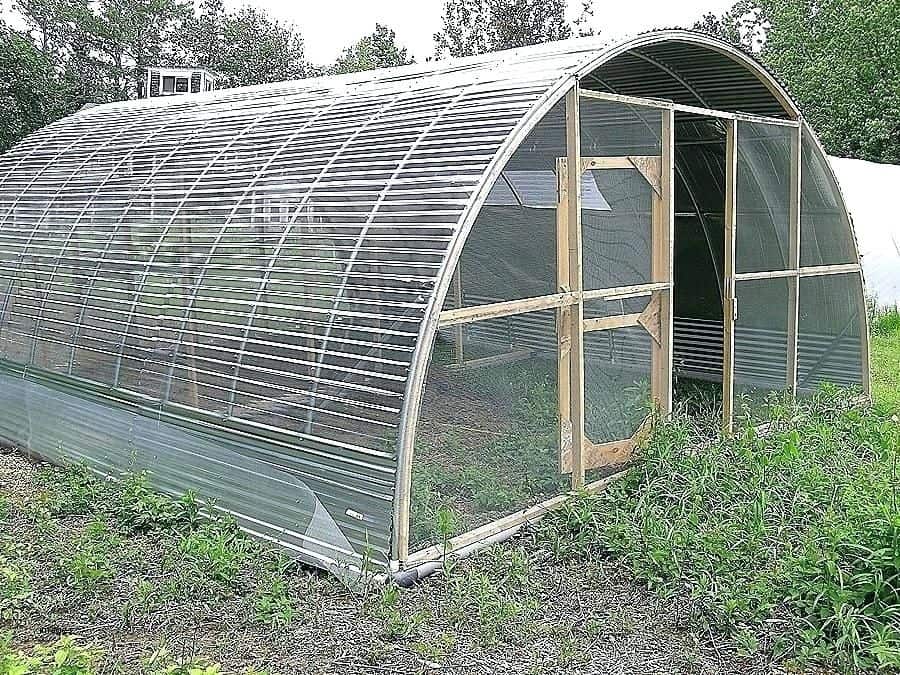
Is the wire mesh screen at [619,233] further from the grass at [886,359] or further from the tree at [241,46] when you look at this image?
the tree at [241,46]

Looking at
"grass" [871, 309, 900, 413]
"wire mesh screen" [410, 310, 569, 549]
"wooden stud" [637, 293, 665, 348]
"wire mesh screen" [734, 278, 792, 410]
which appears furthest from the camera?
"grass" [871, 309, 900, 413]

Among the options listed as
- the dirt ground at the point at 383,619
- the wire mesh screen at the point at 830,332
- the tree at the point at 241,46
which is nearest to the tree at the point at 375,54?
the tree at the point at 241,46

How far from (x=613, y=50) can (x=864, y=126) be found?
20.3 metres

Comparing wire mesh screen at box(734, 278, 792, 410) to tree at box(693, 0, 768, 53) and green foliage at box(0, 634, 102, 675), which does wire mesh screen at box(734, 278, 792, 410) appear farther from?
tree at box(693, 0, 768, 53)

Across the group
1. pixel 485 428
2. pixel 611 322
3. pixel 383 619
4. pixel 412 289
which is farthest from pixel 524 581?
pixel 611 322

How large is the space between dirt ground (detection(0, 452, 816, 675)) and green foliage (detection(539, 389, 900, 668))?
21 cm

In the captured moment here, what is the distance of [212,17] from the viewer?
34250 millimetres

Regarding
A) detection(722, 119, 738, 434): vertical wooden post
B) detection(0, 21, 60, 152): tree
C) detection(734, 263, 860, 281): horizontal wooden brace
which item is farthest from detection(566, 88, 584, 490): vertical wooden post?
detection(0, 21, 60, 152): tree

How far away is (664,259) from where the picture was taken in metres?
6.32

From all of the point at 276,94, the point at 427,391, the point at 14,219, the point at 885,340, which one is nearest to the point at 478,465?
the point at 427,391

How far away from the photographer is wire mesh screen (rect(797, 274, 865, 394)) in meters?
7.73

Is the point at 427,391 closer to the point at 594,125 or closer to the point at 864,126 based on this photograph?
the point at 594,125

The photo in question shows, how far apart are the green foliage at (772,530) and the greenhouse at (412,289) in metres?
Result: 0.37

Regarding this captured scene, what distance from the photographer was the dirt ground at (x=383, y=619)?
13.5 ft
